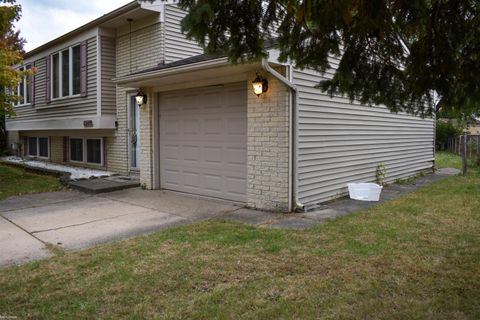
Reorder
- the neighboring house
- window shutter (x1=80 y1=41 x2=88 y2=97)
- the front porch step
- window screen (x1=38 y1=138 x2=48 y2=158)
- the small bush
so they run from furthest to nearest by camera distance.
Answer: the small bush < window screen (x1=38 y1=138 x2=48 y2=158) < window shutter (x1=80 y1=41 x2=88 y2=97) < the front porch step < the neighboring house

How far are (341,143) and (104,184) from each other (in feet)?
17.6

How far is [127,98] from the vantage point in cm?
1105

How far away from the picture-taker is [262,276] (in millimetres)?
3828

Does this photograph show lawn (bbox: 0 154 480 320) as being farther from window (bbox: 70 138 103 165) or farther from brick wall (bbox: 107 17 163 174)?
window (bbox: 70 138 103 165)

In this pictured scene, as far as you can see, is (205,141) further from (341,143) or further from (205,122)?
(341,143)

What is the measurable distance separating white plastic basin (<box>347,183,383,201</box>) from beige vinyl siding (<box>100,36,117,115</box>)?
7.04 meters

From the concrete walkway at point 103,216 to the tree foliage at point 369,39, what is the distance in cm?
255

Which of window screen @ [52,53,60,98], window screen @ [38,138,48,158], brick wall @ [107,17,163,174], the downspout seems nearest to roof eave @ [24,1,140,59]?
window screen @ [52,53,60,98]

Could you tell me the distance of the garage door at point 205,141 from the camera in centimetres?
745

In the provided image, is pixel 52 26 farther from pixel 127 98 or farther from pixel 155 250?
pixel 155 250

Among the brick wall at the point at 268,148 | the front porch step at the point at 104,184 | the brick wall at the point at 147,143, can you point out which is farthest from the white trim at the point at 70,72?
the brick wall at the point at 268,148

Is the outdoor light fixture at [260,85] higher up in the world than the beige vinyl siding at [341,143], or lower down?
higher up

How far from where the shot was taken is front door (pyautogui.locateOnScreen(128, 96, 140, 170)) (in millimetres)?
10977

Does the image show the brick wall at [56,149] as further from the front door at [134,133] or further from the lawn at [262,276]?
the lawn at [262,276]
